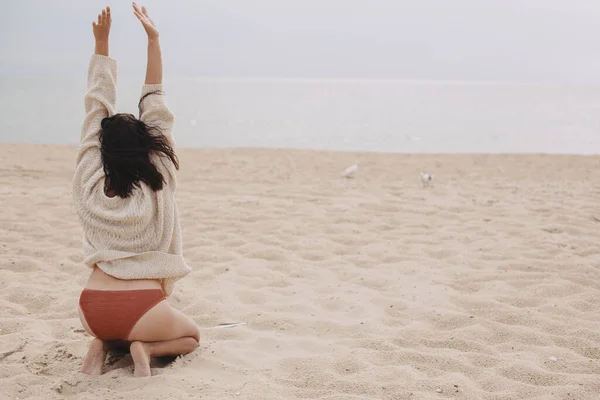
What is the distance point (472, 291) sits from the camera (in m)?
4.00

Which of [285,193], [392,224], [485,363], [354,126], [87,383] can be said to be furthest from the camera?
[354,126]

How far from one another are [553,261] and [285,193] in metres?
3.79

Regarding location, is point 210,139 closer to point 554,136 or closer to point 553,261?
point 554,136

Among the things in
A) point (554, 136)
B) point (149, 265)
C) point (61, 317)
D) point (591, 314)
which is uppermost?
point (554, 136)

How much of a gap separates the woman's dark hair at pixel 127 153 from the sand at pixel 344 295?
898mm

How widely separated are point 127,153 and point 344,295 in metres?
2.04

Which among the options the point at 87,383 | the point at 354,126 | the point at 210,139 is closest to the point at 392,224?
the point at 87,383

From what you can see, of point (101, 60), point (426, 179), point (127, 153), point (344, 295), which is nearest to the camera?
point (127, 153)

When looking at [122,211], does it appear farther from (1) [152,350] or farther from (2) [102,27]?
(2) [102,27]

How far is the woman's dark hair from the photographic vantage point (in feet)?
8.10

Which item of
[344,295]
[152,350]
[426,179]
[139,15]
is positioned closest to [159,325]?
[152,350]

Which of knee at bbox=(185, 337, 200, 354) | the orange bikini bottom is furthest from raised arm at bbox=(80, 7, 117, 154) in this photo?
knee at bbox=(185, 337, 200, 354)

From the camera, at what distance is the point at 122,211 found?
98.8 inches

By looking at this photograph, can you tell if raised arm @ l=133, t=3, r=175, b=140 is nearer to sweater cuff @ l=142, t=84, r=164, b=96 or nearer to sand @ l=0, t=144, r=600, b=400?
sweater cuff @ l=142, t=84, r=164, b=96
